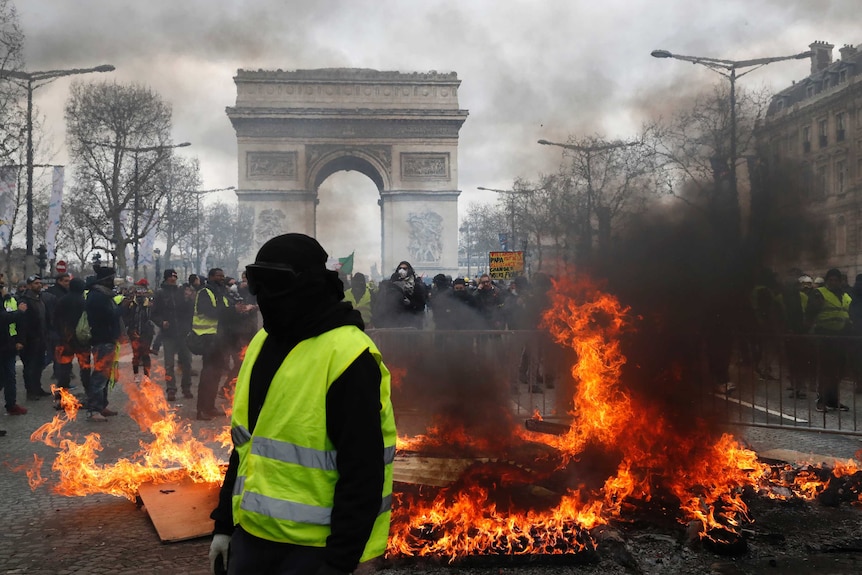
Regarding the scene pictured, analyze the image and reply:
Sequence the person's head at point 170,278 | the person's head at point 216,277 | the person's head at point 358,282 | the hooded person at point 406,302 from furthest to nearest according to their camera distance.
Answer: the person's head at point 358,282 < the hooded person at point 406,302 < the person's head at point 170,278 < the person's head at point 216,277

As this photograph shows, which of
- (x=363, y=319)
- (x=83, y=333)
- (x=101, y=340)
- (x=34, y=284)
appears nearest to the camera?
(x=363, y=319)

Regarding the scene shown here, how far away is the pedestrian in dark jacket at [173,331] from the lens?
9.56m

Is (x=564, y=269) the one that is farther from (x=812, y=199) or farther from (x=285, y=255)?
(x=285, y=255)

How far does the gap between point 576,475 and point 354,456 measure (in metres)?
2.94

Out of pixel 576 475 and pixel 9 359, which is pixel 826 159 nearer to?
pixel 576 475

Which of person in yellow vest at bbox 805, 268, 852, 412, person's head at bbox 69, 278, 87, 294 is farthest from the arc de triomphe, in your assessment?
person in yellow vest at bbox 805, 268, 852, 412

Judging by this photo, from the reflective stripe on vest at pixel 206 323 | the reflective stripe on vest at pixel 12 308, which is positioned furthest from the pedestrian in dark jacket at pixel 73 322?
the reflective stripe on vest at pixel 206 323

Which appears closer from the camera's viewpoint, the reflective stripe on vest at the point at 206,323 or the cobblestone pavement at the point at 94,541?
the cobblestone pavement at the point at 94,541

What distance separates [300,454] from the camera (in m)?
1.90

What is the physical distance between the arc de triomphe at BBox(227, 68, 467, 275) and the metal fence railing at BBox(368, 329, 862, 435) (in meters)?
30.3

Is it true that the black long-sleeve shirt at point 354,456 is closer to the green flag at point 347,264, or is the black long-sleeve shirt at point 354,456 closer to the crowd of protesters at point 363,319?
the crowd of protesters at point 363,319

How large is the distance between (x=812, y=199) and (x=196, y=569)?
5.92 m

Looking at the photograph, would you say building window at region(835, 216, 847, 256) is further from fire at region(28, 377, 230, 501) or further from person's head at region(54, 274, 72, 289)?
person's head at region(54, 274, 72, 289)

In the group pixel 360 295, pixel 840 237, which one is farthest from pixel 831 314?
pixel 360 295
